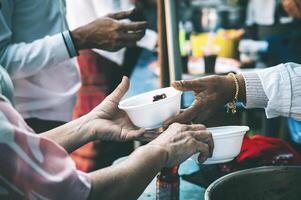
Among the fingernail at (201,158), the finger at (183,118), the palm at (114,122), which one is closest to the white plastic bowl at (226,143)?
the fingernail at (201,158)

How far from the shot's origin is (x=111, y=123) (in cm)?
183

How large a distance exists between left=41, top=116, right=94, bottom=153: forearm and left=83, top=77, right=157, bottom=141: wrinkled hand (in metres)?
0.03

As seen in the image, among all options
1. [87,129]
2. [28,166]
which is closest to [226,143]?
[87,129]

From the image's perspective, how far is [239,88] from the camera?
194 cm

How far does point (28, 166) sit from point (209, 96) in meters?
1.00

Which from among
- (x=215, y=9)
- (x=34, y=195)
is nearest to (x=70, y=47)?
(x=34, y=195)

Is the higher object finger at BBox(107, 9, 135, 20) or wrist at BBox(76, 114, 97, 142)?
finger at BBox(107, 9, 135, 20)

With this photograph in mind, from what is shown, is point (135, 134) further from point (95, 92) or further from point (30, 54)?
point (95, 92)

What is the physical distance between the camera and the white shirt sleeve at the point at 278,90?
1.82 m

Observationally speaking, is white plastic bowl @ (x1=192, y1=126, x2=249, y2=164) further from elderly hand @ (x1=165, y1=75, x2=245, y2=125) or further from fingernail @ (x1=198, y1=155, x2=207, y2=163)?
elderly hand @ (x1=165, y1=75, x2=245, y2=125)

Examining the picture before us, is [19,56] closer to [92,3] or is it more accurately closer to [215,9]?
[92,3]

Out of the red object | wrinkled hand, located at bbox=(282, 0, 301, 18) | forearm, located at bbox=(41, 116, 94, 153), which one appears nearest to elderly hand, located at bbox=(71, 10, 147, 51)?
forearm, located at bbox=(41, 116, 94, 153)

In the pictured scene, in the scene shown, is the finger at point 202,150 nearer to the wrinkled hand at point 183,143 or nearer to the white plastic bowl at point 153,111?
the wrinkled hand at point 183,143

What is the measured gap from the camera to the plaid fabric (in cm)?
403
